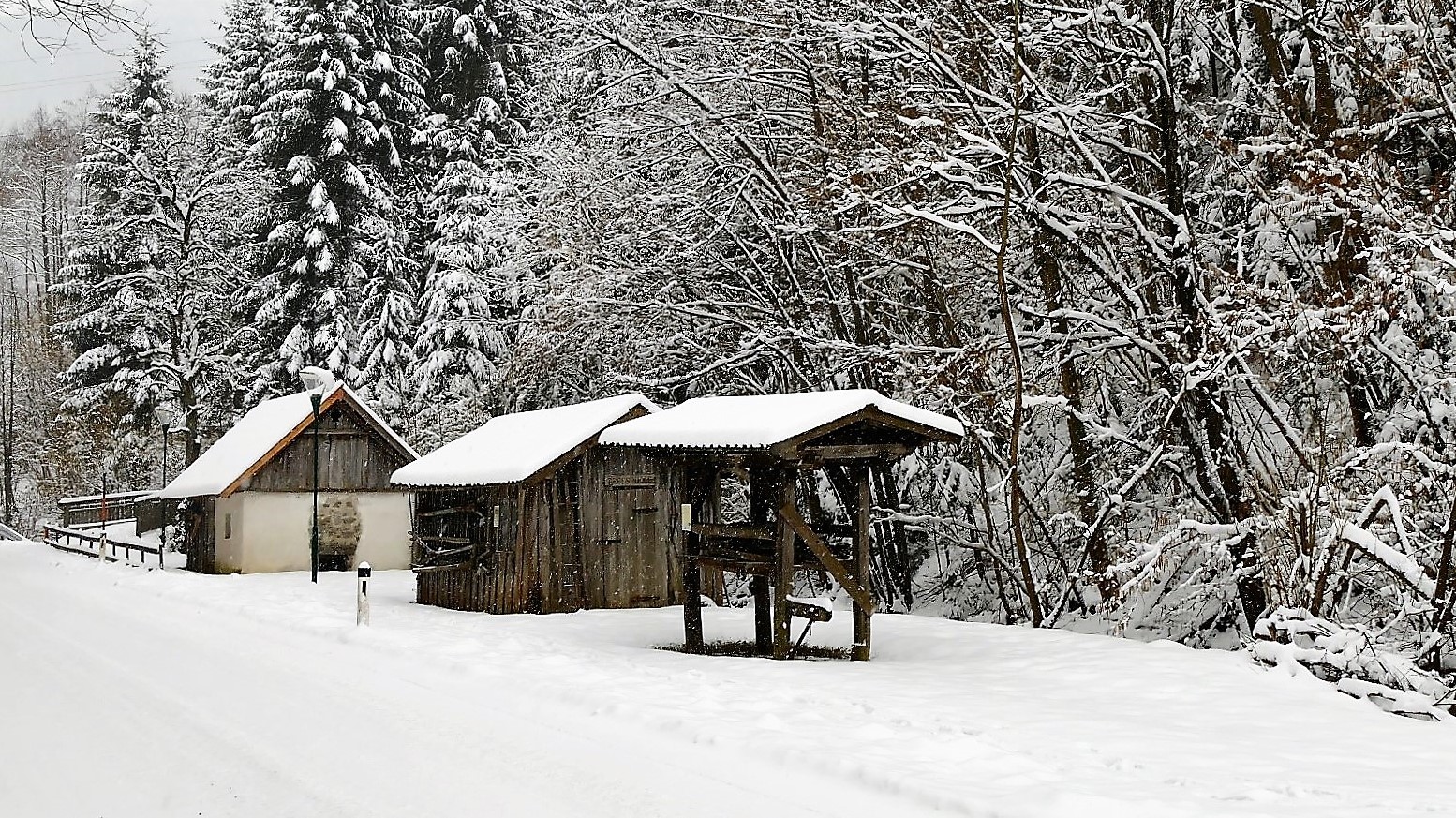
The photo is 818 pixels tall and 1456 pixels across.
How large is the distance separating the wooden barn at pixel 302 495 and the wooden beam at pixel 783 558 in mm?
20331

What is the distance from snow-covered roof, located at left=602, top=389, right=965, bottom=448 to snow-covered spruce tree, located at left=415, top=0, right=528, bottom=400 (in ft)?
53.1

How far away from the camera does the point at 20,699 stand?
11.5 metres

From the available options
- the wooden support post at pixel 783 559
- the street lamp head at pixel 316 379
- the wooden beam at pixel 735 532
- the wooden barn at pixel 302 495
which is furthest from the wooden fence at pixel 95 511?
Answer: the wooden support post at pixel 783 559

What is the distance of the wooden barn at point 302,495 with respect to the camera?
30.9 m

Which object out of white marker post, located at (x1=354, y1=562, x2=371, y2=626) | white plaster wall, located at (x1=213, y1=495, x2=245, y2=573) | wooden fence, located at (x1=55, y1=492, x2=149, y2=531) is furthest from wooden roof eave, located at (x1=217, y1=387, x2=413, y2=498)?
wooden fence, located at (x1=55, y1=492, x2=149, y2=531)

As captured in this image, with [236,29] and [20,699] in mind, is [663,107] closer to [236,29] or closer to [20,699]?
[20,699]

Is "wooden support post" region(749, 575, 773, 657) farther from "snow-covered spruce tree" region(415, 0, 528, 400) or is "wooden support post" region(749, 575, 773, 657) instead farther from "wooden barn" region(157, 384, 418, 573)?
"wooden barn" region(157, 384, 418, 573)

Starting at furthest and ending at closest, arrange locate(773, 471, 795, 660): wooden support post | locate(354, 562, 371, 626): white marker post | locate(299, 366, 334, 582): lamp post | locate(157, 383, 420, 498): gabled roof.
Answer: locate(157, 383, 420, 498): gabled roof → locate(299, 366, 334, 582): lamp post → locate(354, 562, 371, 626): white marker post → locate(773, 471, 795, 660): wooden support post

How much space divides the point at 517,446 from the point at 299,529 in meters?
12.5

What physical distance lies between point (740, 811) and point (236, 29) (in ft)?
151

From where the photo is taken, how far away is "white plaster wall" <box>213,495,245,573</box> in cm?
3088

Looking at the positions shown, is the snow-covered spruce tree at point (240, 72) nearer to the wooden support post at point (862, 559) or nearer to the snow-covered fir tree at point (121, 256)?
the snow-covered fir tree at point (121, 256)

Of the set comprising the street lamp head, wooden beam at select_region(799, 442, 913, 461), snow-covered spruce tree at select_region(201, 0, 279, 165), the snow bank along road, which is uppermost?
snow-covered spruce tree at select_region(201, 0, 279, 165)

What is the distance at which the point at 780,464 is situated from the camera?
43.7 ft
